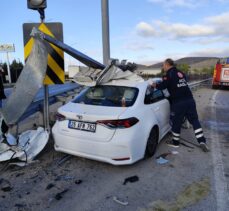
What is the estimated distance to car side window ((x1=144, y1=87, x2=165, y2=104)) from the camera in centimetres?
520

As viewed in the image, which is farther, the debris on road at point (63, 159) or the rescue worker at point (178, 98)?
the rescue worker at point (178, 98)

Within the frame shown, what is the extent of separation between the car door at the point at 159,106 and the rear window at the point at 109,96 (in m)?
0.39

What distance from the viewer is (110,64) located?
530cm

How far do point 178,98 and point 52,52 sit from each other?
291 cm

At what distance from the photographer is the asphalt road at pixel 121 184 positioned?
3533 mm

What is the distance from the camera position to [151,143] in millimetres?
5082

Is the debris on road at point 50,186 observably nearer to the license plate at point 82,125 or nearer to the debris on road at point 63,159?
the debris on road at point 63,159

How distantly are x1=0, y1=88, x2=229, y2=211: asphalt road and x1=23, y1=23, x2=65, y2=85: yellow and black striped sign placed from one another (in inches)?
63.0

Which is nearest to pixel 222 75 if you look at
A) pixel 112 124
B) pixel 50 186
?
pixel 112 124

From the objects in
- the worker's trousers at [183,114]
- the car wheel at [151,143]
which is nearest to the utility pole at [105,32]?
the worker's trousers at [183,114]

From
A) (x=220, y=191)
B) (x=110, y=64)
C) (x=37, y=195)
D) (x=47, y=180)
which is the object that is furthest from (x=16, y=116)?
(x=220, y=191)

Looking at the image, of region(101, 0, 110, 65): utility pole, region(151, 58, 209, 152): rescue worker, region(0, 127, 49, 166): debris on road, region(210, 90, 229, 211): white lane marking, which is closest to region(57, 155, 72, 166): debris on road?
region(0, 127, 49, 166): debris on road

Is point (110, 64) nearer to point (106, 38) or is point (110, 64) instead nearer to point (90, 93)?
point (90, 93)

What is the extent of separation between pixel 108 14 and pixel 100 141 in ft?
14.6
